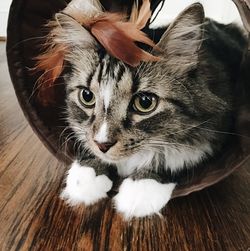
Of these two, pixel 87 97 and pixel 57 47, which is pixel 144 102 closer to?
pixel 87 97

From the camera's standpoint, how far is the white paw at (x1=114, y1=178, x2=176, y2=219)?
92 cm

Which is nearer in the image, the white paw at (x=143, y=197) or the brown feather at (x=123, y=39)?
the brown feather at (x=123, y=39)

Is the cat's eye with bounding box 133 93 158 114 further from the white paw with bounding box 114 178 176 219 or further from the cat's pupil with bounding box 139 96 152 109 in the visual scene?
the white paw with bounding box 114 178 176 219

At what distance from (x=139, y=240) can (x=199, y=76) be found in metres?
0.38

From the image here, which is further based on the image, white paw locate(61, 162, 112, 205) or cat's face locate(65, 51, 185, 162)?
white paw locate(61, 162, 112, 205)

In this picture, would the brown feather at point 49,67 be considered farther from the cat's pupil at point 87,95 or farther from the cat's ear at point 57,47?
the cat's pupil at point 87,95

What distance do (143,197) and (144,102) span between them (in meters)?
0.23

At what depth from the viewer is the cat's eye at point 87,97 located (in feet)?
2.96

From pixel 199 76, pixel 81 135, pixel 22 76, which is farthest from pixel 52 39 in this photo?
pixel 199 76

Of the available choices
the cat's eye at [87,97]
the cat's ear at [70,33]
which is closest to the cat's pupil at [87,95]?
the cat's eye at [87,97]

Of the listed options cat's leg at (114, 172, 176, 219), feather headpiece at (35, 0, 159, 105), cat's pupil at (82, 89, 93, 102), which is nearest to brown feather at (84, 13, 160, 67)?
feather headpiece at (35, 0, 159, 105)

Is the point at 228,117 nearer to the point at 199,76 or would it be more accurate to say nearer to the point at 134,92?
the point at 199,76

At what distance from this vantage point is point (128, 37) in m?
0.80

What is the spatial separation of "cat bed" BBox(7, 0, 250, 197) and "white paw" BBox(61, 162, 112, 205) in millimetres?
78
